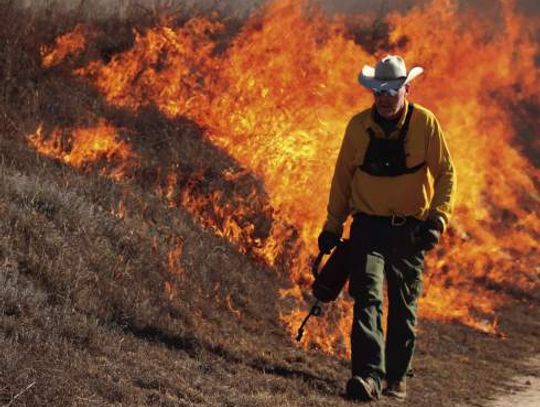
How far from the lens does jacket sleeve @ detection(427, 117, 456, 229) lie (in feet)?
19.3

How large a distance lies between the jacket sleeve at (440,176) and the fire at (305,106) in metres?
2.22

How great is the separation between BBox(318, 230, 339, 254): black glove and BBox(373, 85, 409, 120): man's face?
3.65 ft

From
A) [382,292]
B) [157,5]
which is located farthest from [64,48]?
[382,292]

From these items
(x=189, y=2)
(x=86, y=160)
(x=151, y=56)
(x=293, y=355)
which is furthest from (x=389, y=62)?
(x=189, y=2)

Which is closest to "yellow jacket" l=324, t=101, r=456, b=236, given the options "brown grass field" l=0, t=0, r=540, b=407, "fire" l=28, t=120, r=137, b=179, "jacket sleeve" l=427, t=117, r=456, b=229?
"jacket sleeve" l=427, t=117, r=456, b=229

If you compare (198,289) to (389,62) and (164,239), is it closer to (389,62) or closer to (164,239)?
(164,239)

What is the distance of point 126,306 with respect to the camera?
6.30 m

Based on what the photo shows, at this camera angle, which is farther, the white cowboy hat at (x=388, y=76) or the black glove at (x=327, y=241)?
the black glove at (x=327, y=241)

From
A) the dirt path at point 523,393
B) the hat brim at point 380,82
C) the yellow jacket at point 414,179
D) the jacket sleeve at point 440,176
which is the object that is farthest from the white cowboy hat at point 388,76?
the dirt path at point 523,393

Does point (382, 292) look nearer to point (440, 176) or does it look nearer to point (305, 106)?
point (440, 176)

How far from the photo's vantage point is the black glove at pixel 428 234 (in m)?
5.82

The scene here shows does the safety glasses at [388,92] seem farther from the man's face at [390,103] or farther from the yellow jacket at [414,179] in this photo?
the yellow jacket at [414,179]

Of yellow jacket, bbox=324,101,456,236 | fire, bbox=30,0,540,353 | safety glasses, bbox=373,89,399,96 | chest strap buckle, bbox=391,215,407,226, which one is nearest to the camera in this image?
safety glasses, bbox=373,89,399,96

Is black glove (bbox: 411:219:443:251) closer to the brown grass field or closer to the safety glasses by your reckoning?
the safety glasses
